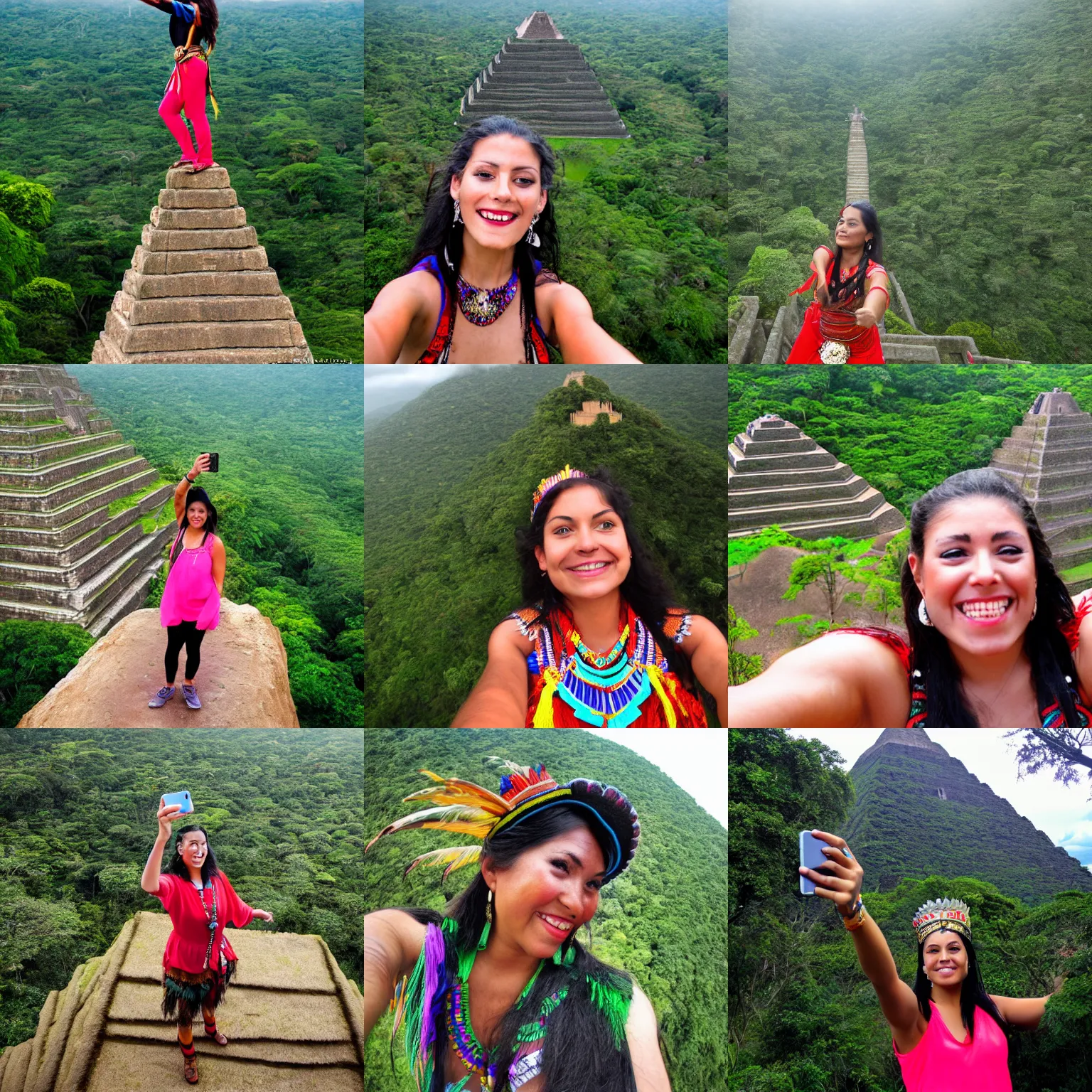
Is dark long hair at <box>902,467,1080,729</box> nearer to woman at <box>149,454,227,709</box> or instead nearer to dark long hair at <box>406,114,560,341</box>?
dark long hair at <box>406,114,560,341</box>

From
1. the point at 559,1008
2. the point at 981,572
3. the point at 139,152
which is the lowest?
the point at 559,1008

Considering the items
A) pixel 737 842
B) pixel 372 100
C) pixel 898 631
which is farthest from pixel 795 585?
pixel 372 100

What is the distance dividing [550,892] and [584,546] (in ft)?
6.56

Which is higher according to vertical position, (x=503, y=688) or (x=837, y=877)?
(x=503, y=688)

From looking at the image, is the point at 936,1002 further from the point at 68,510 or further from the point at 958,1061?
the point at 68,510

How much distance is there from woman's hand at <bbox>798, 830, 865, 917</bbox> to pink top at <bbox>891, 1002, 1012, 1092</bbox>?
906mm

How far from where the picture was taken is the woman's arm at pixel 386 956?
7.11 m

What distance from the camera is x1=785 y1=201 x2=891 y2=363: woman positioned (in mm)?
7309

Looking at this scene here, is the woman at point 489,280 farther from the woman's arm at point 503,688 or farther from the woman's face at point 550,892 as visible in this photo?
the woman's face at point 550,892

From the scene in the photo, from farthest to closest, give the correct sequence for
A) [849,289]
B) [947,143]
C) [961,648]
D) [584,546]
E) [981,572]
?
1. [947,143]
2. [849,289]
3. [584,546]
4. [961,648]
5. [981,572]

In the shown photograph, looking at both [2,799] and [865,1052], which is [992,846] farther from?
[2,799]

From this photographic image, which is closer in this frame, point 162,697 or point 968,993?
point 968,993

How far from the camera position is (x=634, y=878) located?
7176 mm

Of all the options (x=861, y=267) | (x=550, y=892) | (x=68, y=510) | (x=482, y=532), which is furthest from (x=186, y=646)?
(x=861, y=267)
